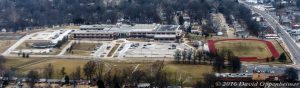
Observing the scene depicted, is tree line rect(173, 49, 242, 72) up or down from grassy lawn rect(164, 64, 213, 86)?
up

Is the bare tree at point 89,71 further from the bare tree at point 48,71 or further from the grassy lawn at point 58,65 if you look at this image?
the bare tree at point 48,71

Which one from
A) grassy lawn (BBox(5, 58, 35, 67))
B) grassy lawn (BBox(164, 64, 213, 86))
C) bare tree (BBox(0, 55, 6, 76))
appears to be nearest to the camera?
grassy lawn (BBox(164, 64, 213, 86))

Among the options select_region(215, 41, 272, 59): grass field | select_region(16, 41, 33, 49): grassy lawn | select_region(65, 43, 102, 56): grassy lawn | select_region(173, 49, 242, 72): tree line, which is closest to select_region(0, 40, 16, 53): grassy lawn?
select_region(16, 41, 33, 49): grassy lawn

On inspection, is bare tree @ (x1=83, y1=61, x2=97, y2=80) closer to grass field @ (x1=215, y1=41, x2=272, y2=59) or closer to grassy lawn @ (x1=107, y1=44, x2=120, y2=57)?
grassy lawn @ (x1=107, y1=44, x2=120, y2=57)

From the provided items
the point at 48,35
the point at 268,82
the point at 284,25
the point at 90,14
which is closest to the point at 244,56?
the point at 268,82

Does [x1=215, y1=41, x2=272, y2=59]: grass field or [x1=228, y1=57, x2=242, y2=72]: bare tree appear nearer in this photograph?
[x1=228, y1=57, x2=242, y2=72]: bare tree

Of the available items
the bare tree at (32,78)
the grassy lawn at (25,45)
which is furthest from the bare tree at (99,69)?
the grassy lawn at (25,45)

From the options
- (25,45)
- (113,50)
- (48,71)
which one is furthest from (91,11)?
(48,71)
